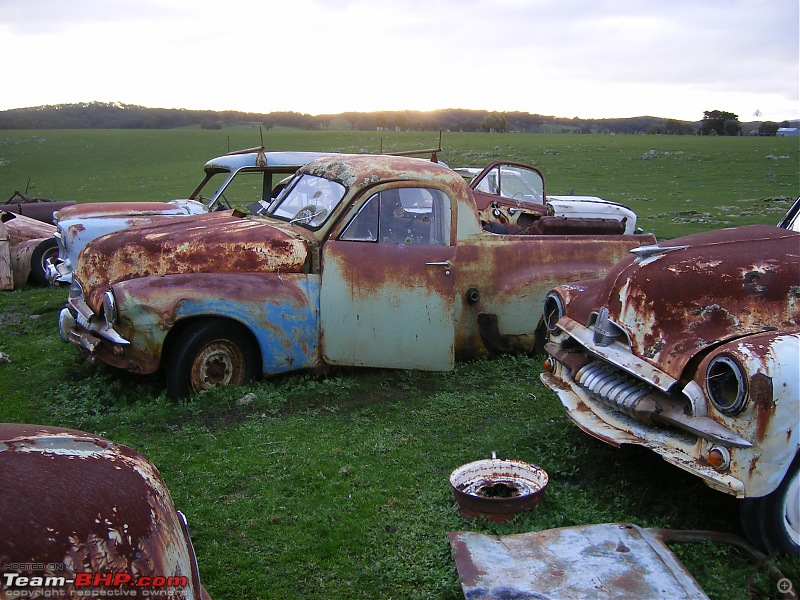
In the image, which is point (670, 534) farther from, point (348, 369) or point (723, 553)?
point (348, 369)

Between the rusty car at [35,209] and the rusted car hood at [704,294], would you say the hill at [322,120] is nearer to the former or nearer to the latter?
the rusty car at [35,209]

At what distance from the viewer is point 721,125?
200 ft

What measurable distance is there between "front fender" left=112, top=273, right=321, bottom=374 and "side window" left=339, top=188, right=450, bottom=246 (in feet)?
1.84

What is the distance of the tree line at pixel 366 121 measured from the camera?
212 feet

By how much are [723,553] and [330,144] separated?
46.7 meters

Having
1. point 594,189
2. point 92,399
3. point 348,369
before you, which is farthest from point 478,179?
point 594,189

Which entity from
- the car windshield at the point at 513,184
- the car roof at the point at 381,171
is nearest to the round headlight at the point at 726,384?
the car roof at the point at 381,171

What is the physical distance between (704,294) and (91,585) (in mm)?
3037

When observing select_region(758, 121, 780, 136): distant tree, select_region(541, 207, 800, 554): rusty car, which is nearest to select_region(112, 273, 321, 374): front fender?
select_region(541, 207, 800, 554): rusty car

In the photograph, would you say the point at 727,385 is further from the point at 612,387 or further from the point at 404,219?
the point at 404,219

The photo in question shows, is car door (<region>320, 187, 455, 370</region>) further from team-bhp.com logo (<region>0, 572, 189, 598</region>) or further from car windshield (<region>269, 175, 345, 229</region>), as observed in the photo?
team-bhp.com logo (<region>0, 572, 189, 598</region>)

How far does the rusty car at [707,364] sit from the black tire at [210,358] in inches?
89.2

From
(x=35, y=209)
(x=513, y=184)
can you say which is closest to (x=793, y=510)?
(x=513, y=184)

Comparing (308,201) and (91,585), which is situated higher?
(308,201)
